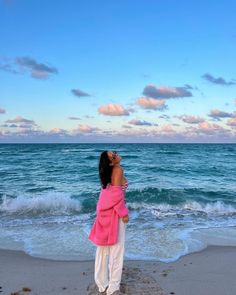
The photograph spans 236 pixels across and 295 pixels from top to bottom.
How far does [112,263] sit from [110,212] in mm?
723

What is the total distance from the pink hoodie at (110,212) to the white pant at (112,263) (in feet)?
0.33

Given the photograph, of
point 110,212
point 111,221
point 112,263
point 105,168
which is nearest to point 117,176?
point 105,168

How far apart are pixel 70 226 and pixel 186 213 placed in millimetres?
4267

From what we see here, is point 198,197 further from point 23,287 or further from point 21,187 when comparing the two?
point 23,287

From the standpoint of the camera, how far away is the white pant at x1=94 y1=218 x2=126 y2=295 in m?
5.13

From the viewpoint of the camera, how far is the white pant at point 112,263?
513 centimetres

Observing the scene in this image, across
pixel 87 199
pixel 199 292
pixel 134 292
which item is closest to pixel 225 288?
pixel 199 292

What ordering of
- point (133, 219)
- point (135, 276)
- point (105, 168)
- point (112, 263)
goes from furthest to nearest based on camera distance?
point (133, 219) < point (135, 276) < point (112, 263) < point (105, 168)

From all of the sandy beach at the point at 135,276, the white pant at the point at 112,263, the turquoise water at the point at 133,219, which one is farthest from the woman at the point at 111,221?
the turquoise water at the point at 133,219

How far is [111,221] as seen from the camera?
507 centimetres

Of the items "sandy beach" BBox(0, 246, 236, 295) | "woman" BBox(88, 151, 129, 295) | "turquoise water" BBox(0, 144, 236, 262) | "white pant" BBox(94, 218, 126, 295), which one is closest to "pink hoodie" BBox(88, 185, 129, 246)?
"woman" BBox(88, 151, 129, 295)

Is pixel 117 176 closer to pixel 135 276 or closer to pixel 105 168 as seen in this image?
pixel 105 168

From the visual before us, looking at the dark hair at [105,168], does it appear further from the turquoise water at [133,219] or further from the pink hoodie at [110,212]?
the turquoise water at [133,219]

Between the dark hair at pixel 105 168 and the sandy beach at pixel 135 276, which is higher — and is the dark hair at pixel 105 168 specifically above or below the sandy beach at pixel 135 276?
above
